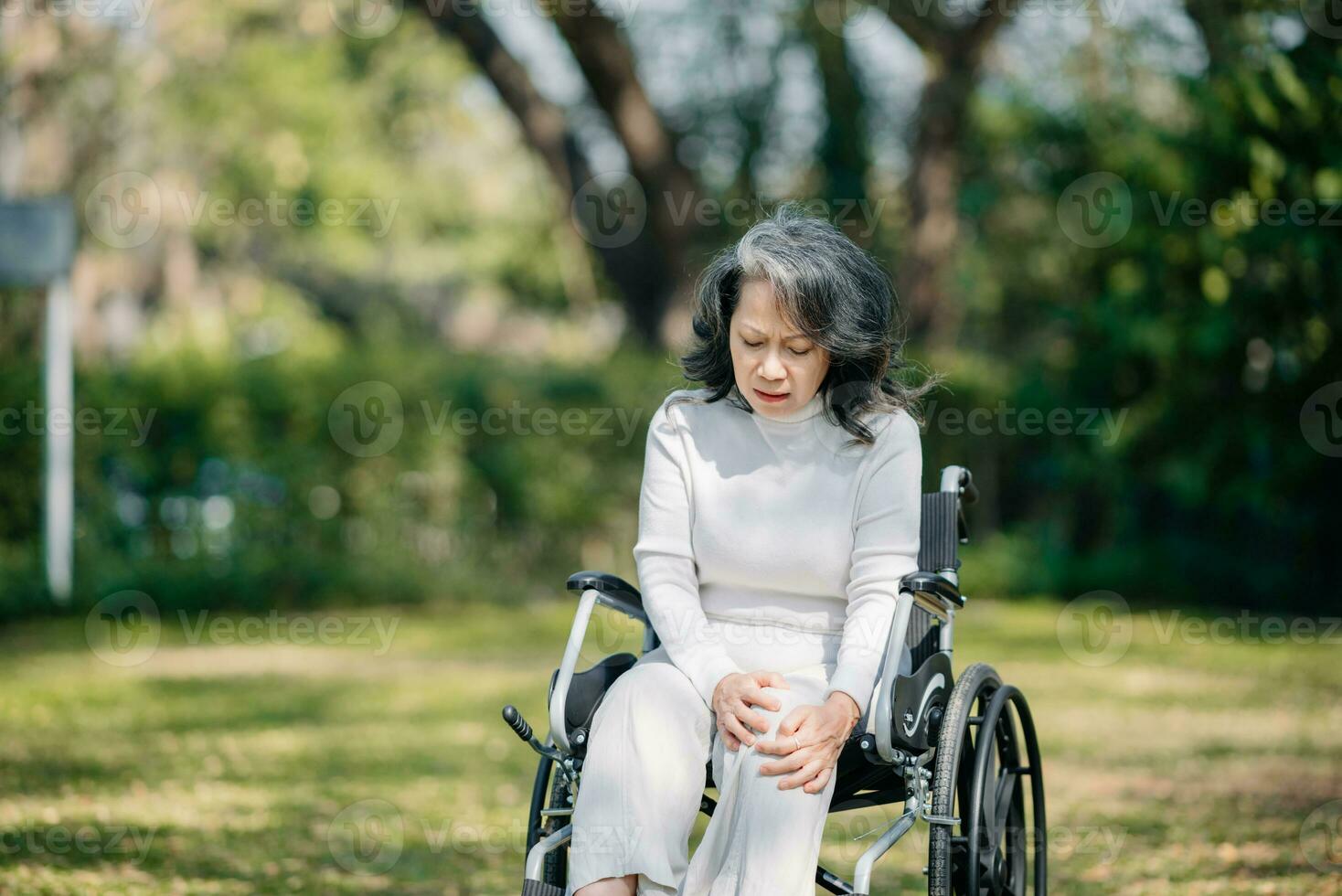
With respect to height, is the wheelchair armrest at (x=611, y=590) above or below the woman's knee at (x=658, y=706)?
above

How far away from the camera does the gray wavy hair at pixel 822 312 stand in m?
3.14

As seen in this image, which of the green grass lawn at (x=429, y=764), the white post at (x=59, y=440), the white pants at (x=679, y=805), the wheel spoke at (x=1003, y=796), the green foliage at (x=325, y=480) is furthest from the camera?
the green foliage at (x=325, y=480)

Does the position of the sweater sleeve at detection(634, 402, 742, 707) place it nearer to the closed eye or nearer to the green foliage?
the closed eye

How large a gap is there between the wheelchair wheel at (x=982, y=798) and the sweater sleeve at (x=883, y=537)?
23 centimetres

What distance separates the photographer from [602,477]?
1259 cm

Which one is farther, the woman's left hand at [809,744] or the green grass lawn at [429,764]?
the green grass lawn at [429,764]

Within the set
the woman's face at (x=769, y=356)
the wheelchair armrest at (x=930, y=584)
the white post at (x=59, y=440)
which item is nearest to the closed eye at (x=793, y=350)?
the woman's face at (x=769, y=356)

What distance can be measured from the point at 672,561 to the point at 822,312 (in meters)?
0.60

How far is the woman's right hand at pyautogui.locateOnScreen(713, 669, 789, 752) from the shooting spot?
2.95m

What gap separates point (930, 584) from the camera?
10.3 ft

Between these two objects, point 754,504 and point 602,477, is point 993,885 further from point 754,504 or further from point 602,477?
point 602,477

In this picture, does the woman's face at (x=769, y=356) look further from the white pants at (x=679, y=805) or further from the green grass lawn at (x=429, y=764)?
the green grass lawn at (x=429, y=764)

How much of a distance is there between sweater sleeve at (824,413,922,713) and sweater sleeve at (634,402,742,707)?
277 mm

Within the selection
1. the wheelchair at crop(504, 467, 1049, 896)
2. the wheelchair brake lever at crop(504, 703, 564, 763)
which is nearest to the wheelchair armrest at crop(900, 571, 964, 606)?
the wheelchair at crop(504, 467, 1049, 896)
